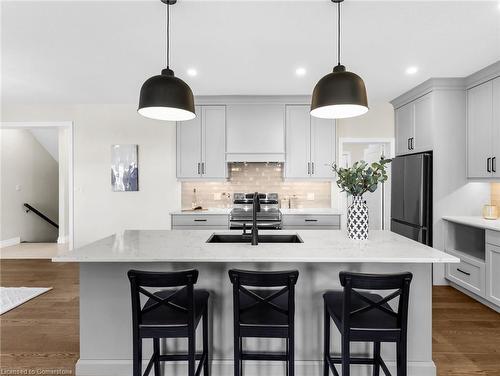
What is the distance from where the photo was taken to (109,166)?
4.99m

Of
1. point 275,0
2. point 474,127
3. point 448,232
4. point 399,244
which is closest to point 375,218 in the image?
point 448,232

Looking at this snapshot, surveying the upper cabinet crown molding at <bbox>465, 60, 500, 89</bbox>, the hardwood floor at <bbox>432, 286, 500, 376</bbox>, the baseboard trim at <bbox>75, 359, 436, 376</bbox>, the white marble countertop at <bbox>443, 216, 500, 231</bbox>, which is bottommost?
the hardwood floor at <bbox>432, 286, 500, 376</bbox>

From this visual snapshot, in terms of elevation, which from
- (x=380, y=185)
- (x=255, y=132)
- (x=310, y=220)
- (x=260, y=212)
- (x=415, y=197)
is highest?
(x=255, y=132)

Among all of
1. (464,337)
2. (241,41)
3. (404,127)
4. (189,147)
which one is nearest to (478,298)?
(464,337)

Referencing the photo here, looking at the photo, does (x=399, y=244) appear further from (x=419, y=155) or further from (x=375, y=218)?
(x=375, y=218)

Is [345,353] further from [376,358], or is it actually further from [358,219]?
[358,219]

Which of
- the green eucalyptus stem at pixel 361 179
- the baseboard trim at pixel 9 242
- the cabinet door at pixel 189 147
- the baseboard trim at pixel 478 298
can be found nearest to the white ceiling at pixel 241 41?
the cabinet door at pixel 189 147

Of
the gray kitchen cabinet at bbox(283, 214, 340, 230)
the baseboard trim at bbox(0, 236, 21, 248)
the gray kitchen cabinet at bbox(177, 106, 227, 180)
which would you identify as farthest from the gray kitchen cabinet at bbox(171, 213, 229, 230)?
the baseboard trim at bbox(0, 236, 21, 248)

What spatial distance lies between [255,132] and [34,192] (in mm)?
5754

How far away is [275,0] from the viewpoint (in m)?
2.20

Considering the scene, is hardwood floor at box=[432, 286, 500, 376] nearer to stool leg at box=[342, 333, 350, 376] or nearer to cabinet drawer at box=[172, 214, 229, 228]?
stool leg at box=[342, 333, 350, 376]

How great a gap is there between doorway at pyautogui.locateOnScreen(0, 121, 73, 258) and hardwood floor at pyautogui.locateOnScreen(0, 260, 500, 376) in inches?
99.9

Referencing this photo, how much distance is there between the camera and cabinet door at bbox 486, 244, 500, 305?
3.01 metres

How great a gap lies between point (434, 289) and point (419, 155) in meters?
1.69
